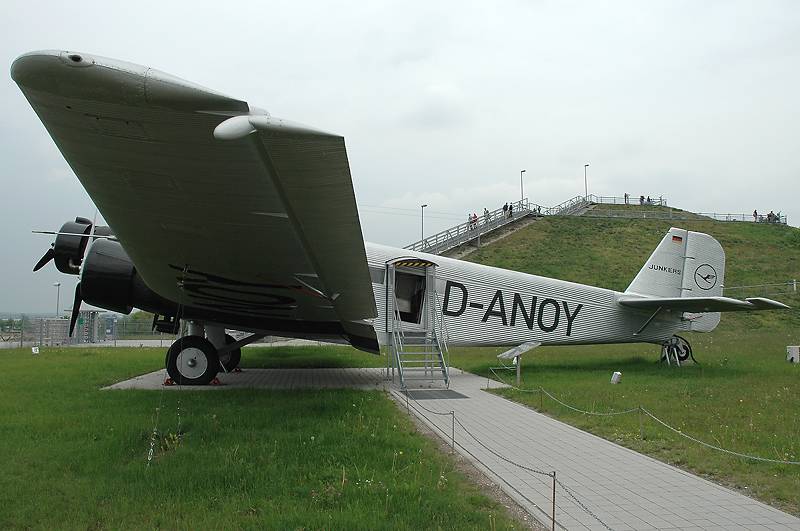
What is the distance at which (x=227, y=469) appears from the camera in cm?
504

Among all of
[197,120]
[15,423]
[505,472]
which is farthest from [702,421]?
[15,423]

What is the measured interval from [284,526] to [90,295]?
8874mm

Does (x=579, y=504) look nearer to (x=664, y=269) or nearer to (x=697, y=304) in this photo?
(x=697, y=304)

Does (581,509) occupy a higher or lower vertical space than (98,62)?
lower

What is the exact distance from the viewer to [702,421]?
7.79m

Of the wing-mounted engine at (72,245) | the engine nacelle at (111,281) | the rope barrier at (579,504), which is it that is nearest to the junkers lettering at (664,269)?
the rope barrier at (579,504)

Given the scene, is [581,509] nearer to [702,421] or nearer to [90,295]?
[702,421]

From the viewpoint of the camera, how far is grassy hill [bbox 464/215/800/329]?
111ft

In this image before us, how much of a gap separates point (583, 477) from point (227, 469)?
330cm

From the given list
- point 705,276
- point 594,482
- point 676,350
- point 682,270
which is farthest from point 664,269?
point 594,482

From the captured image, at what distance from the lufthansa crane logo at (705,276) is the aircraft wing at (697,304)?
1.15 metres

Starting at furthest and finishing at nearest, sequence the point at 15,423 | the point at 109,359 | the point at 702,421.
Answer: the point at 109,359 < the point at 702,421 < the point at 15,423

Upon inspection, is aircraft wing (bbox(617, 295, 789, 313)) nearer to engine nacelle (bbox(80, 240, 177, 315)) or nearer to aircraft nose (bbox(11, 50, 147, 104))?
engine nacelle (bbox(80, 240, 177, 315))

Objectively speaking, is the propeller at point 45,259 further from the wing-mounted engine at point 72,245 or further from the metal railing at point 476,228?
the metal railing at point 476,228
